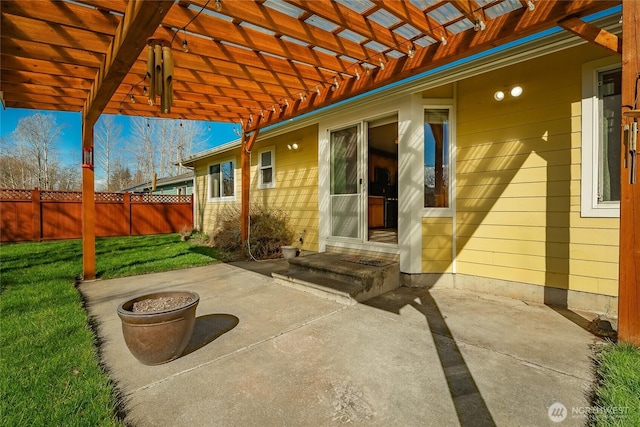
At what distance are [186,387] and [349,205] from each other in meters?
3.93

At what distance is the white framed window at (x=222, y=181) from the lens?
970 centimetres

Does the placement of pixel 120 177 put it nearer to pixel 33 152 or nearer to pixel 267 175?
pixel 33 152

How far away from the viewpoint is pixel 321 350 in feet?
8.24

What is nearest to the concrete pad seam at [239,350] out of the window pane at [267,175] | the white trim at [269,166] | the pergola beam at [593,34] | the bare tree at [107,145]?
the pergola beam at [593,34]

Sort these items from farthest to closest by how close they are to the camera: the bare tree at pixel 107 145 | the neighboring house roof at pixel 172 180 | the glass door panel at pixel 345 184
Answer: the bare tree at pixel 107 145 → the neighboring house roof at pixel 172 180 → the glass door panel at pixel 345 184

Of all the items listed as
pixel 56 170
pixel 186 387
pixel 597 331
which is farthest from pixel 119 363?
pixel 56 170

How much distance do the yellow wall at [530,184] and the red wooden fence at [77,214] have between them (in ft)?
40.1

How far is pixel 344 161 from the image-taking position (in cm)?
560

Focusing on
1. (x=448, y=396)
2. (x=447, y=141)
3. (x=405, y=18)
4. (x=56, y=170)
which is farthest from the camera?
(x=56, y=170)

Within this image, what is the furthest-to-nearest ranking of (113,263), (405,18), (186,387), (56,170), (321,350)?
(56,170) → (113,263) → (405,18) → (321,350) → (186,387)

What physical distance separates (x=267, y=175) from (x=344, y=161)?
3153 millimetres

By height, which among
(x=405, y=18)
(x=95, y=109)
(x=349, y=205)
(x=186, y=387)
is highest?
(x=405, y=18)

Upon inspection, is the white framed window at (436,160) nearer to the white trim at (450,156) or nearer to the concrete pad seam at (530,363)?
the white trim at (450,156)

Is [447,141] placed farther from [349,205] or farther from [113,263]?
[113,263]
